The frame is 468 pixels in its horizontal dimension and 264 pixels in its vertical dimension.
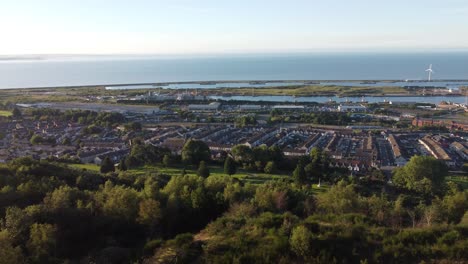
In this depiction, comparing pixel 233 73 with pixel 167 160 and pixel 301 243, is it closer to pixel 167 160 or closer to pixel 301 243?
pixel 167 160

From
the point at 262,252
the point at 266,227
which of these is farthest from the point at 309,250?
the point at 266,227

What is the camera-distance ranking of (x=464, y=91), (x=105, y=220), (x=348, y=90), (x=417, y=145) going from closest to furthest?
(x=105, y=220), (x=417, y=145), (x=464, y=91), (x=348, y=90)

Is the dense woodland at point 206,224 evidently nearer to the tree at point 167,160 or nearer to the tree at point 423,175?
the tree at point 423,175

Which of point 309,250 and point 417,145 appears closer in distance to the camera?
point 309,250

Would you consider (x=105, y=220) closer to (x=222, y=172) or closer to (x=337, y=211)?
(x=337, y=211)

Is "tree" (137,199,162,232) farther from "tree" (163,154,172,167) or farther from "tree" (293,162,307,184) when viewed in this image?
"tree" (163,154,172,167)

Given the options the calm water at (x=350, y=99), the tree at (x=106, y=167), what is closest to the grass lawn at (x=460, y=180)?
the tree at (x=106, y=167)

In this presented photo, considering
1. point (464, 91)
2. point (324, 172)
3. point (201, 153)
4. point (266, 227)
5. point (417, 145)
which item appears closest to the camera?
point (266, 227)

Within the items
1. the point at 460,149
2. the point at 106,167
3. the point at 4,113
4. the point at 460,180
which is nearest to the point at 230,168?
the point at 106,167
